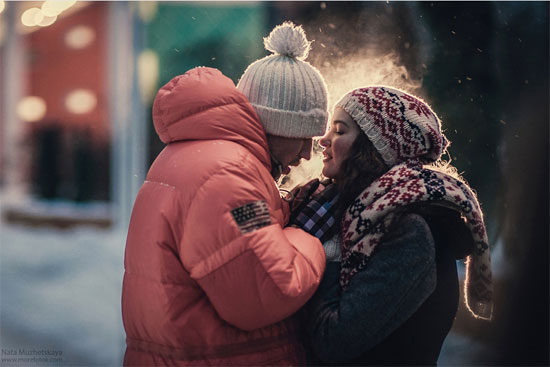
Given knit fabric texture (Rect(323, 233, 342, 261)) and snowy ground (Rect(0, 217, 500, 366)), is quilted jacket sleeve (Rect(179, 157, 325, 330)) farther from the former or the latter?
snowy ground (Rect(0, 217, 500, 366))

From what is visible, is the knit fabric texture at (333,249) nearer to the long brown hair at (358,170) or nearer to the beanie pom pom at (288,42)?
the long brown hair at (358,170)

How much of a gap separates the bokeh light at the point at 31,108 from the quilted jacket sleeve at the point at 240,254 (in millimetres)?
6999

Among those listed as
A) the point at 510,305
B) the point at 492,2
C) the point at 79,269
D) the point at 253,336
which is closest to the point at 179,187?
the point at 253,336

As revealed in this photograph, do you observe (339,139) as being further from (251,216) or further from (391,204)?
(251,216)

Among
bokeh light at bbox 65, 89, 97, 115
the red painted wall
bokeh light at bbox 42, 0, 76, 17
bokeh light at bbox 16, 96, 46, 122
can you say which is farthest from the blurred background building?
bokeh light at bbox 16, 96, 46, 122

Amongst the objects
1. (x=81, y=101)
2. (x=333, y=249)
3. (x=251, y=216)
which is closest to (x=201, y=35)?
(x=333, y=249)

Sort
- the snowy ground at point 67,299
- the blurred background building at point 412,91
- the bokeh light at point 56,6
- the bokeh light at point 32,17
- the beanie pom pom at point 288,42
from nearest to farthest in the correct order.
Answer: the beanie pom pom at point 288,42 → the blurred background building at point 412,91 → the snowy ground at point 67,299 → the bokeh light at point 56,6 → the bokeh light at point 32,17

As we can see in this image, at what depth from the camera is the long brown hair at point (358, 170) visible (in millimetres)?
1710

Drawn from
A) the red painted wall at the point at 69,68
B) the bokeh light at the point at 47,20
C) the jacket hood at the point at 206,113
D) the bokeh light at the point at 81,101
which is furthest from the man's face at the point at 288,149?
the bokeh light at the point at 47,20

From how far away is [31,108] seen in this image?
7793mm

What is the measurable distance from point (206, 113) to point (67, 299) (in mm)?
4012

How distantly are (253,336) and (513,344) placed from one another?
7.59 feet

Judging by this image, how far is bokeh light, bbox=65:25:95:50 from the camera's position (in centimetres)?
709

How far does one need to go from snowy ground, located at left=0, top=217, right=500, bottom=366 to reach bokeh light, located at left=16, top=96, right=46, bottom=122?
2.03 m
